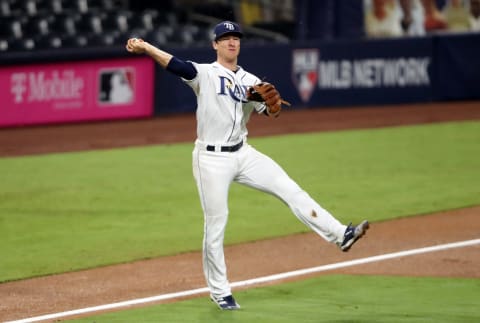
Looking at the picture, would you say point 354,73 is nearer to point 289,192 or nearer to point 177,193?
point 177,193

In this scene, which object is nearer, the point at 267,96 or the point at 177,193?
the point at 267,96

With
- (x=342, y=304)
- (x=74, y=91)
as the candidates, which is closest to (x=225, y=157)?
(x=342, y=304)

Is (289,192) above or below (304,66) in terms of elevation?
above

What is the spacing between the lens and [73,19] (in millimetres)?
22203

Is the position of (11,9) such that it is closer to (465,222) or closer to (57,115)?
(57,115)

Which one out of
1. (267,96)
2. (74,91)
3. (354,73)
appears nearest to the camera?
(267,96)

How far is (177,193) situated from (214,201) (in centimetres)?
596

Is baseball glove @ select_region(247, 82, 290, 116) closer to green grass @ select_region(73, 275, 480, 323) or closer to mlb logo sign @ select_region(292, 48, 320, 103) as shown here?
green grass @ select_region(73, 275, 480, 323)

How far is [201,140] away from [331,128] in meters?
12.2

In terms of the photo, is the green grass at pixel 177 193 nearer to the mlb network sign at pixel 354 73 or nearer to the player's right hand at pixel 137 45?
the player's right hand at pixel 137 45

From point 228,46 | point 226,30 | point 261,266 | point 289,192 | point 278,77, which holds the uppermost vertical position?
point 226,30

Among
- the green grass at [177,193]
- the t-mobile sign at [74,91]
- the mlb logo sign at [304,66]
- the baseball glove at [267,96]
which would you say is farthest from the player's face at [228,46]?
the mlb logo sign at [304,66]

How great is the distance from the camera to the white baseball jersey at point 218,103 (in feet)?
24.9

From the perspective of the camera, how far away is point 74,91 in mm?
19969
